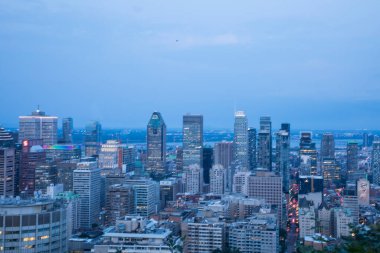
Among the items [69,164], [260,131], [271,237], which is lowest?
[271,237]

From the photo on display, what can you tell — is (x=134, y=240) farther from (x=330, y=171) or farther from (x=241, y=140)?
(x=241, y=140)

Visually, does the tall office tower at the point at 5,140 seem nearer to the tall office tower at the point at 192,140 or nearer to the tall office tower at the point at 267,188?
the tall office tower at the point at 192,140

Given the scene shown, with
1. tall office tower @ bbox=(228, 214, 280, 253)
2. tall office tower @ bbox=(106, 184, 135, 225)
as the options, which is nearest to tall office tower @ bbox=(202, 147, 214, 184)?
tall office tower @ bbox=(106, 184, 135, 225)

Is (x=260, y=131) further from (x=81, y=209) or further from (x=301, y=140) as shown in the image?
(x=81, y=209)

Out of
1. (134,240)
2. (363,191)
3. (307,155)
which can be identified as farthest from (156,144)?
(134,240)

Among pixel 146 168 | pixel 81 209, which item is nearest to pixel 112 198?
pixel 81 209

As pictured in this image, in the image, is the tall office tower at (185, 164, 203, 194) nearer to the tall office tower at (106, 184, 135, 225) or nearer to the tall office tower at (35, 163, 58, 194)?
the tall office tower at (35, 163, 58, 194)

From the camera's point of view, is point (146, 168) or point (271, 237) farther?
point (146, 168)
